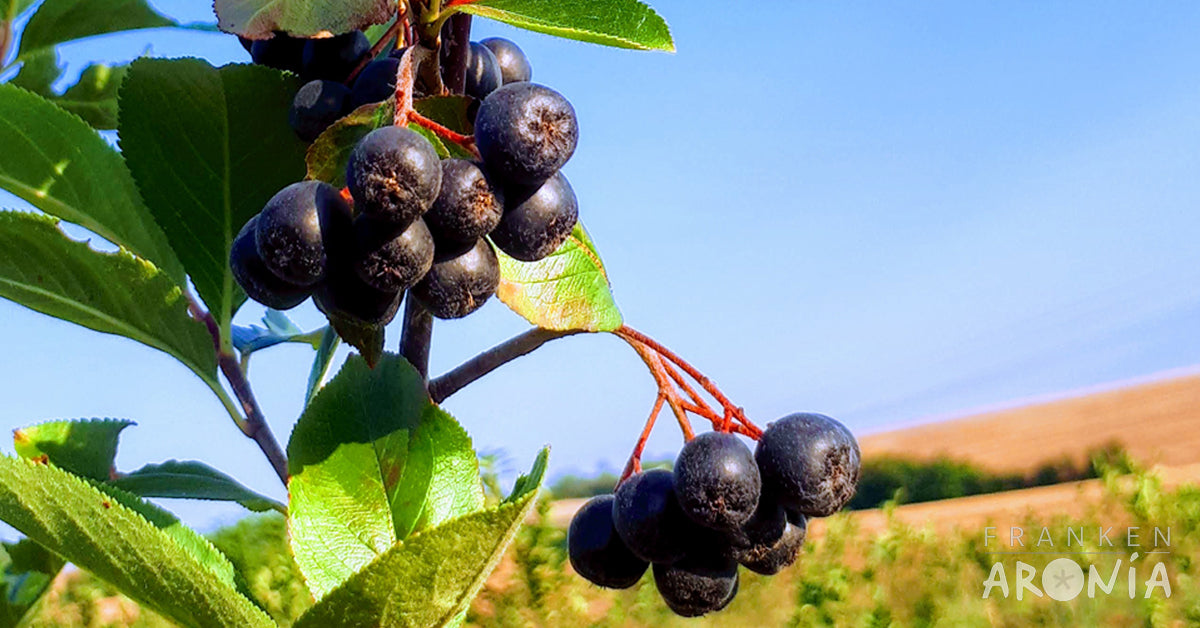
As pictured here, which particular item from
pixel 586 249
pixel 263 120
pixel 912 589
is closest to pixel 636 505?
pixel 586 249

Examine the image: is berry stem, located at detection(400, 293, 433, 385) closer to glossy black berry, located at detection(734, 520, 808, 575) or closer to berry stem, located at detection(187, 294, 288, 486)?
berry stem, located at detection(187, 294, 288, 486)

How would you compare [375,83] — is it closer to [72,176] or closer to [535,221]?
[535,221]

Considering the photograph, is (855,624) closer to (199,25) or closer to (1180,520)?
(1180,520)

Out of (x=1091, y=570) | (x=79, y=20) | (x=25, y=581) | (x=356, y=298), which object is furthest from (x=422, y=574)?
(x=1091, y=570)

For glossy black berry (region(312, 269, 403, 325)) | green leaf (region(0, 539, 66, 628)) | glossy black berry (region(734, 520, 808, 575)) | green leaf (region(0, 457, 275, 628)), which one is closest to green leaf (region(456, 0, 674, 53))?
glossy black berry (region(312, 269, 403, 325))

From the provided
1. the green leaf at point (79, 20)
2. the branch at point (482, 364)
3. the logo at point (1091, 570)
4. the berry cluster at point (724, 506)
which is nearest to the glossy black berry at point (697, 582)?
the berry cluster at point (724, 506)
